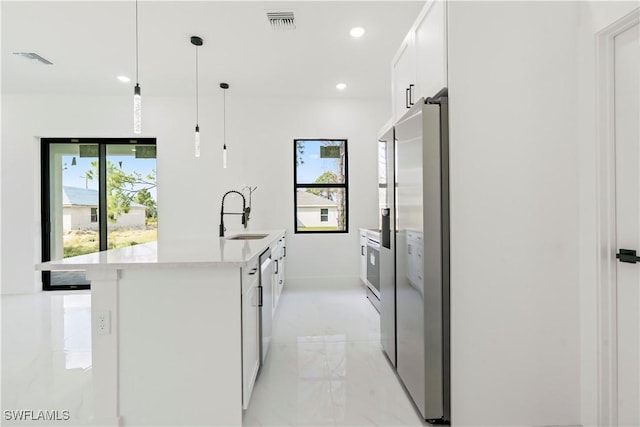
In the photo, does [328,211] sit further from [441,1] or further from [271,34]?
[441,1]

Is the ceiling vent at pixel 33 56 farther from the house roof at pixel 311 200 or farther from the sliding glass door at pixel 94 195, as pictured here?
the house roof at pixel 311 200

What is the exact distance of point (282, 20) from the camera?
274 centimetres

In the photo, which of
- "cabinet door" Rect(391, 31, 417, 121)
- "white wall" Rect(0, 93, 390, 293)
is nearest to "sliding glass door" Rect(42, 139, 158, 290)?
"white wall" Rect(0, 93, 390, 293)

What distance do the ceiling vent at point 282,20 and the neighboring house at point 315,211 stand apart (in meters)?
2.40

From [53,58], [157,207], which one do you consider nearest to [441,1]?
[53,58]

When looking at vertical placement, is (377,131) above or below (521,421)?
above

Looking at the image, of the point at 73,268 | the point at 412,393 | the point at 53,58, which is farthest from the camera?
the point at 53,58

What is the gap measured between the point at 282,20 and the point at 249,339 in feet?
8.87

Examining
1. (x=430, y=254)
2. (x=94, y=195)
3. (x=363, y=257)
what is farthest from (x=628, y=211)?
(x=94, y=195)

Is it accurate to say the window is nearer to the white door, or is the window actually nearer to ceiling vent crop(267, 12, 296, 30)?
ceiling vent crop(267, 12, 296, 30)

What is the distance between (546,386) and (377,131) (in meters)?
3.96

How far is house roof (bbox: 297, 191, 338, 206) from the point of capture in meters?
4.77

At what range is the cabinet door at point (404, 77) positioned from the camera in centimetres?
197

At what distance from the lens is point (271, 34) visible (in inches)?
117
